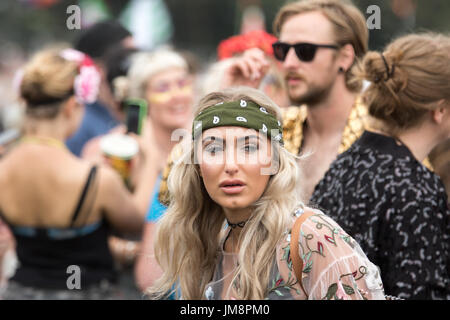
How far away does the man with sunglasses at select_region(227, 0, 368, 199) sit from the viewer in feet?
13.6

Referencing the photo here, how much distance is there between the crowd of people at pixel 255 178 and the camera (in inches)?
103

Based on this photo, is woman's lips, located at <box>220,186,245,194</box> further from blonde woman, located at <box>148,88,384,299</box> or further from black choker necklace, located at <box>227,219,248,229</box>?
black choker necklace, located at <box>227,219,248,229</box>

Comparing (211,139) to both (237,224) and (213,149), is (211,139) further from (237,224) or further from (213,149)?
(237,224)

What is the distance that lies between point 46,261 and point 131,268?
0.88m

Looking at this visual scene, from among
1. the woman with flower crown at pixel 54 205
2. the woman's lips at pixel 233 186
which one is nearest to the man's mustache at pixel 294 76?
the woman with flower crown at pixel 54 205

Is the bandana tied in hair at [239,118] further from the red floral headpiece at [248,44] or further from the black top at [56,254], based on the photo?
the red floral headpiece at [248,44]

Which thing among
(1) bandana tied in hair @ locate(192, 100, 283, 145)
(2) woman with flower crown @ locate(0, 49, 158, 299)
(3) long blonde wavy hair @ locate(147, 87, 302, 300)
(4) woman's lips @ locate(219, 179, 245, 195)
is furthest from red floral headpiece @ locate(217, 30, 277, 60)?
(4) woman's lips @ locate(219, 179, 245, 195)

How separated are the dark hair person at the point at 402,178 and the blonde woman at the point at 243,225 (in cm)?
53

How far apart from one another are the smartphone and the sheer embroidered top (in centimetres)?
307

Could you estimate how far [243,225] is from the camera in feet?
8.95

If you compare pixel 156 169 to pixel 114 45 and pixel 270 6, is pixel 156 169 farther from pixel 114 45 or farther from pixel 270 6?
pixel 270 6

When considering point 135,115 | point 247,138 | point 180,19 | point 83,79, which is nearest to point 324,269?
point 247,138
